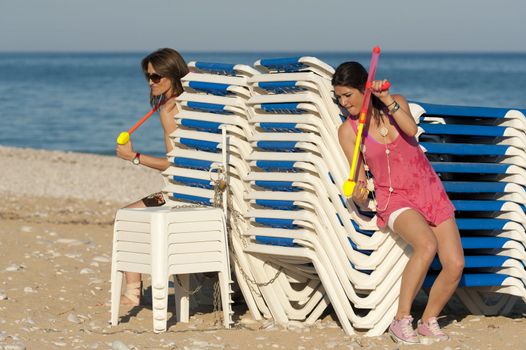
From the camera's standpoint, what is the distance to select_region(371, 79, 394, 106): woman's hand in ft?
18.6

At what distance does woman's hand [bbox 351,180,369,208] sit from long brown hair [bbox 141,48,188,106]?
1693mm

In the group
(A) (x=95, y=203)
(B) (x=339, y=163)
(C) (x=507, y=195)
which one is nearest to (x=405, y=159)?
(B) (x=339, y=163)

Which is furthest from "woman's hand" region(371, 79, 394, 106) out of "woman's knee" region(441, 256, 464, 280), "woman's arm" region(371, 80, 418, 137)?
"woman's knee" region(441, 256, 464, 280)

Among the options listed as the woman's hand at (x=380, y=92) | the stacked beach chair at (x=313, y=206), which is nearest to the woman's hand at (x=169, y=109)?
the stacked beach chair at (x=313, y=206)

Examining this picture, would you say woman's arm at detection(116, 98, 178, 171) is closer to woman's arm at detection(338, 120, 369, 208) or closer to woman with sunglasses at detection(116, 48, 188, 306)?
woman with sunglasses at detection(116, 48, 188, 306)

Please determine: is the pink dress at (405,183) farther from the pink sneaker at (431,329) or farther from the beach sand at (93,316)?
the beach sand at (93,316)

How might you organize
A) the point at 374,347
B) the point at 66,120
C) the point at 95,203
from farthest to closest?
1. the point at 66,120
2. the point at 95,203
3. the point at 374,347

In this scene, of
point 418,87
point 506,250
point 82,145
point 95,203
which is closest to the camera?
point 506,250

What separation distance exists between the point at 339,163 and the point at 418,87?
47788 millimetres

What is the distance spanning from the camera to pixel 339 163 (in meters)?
5.95

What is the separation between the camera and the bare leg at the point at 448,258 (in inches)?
231

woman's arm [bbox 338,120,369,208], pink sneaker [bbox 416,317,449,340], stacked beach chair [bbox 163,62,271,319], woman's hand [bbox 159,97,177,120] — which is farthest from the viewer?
woman's hand [bbox 159,97,177,120]

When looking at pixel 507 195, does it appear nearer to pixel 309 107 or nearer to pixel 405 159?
pixel 405 159

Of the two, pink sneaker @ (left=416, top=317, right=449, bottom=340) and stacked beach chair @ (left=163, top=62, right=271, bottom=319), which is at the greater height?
stacked beach chair @ (left=163, top=62, right=271, bottom=319)
